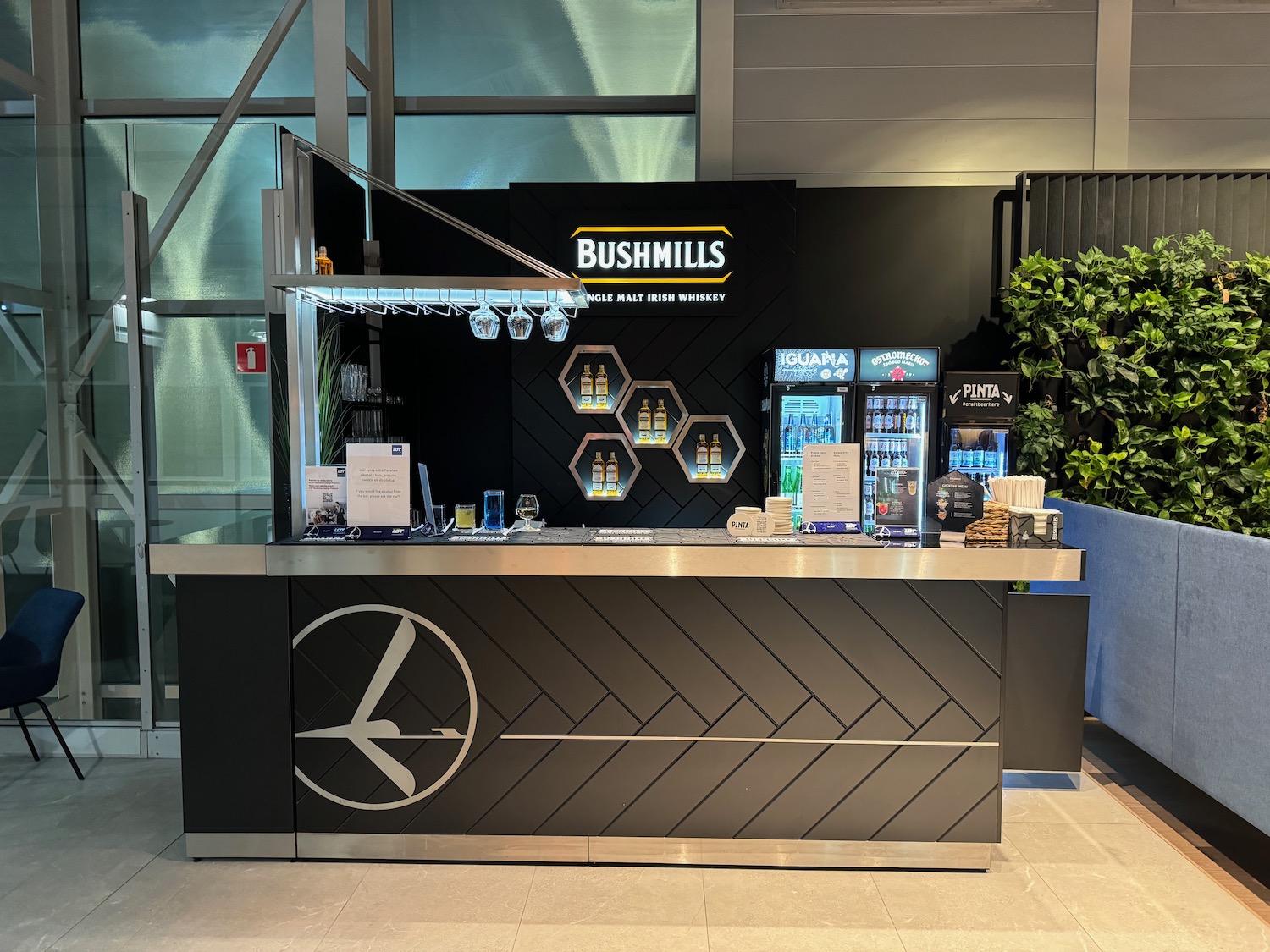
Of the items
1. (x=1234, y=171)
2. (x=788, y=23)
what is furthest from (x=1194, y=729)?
(x=788, y=23)

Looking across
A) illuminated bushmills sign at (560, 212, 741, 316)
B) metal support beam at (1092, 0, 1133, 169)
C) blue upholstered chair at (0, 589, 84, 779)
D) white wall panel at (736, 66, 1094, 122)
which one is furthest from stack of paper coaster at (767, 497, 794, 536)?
metal support beam at (1092, 0, 1133, 169)

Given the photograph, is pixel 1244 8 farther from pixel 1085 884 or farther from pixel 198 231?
pixel 198 231

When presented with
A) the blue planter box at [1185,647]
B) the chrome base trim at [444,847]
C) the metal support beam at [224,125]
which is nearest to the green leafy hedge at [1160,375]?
the blue planter box at [1185,647]

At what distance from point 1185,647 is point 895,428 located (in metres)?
2.07

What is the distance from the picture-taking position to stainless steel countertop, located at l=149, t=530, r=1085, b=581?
2.92 metres

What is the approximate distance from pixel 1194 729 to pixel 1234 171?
402cm

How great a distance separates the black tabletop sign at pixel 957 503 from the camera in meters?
3.08

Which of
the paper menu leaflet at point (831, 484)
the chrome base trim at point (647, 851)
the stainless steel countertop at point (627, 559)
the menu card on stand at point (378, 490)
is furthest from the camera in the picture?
the paper menu leaflet at point (831, 484)

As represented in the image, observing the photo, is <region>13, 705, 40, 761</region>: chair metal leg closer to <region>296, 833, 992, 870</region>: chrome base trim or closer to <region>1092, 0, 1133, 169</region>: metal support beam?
<region>296, 833, 992, 870</region>: chrome base trim

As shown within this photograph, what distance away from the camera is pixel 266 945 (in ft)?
8.46

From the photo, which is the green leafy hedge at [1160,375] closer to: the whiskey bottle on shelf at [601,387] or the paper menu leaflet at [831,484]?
the paper menu leaflet at [831,484]

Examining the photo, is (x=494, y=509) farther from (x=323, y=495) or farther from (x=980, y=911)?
(x=980, y=911)

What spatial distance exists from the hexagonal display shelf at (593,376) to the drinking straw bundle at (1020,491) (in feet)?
8.98

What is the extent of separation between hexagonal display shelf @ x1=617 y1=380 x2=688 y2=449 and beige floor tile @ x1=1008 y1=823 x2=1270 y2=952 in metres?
3.00
